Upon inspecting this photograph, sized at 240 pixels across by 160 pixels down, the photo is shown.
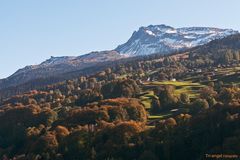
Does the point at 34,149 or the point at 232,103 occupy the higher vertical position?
the point at 232,103

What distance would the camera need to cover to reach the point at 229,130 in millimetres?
112062

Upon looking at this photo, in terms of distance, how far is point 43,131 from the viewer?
549 feet

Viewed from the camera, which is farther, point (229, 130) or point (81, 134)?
point (81, 134)

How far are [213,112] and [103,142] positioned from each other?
102 feet

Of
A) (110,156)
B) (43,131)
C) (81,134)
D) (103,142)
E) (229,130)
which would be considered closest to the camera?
(229,130)

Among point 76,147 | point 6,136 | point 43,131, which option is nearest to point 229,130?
point 76,147

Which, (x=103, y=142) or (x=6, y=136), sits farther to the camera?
(x=6, y=136)

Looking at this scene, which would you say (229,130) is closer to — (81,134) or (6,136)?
(81,134)

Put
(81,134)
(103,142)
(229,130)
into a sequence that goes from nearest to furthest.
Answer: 1. (229,130)
2. (103,142)
3. (81,134)

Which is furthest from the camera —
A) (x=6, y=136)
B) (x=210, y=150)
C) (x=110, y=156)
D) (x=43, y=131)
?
(x=6, y=136)

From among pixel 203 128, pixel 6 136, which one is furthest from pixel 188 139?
pixel 6 136

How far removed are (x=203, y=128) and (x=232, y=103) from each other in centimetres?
1574

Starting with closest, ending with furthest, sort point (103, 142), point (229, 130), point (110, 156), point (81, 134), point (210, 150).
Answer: point (210, 150), point (229, 130), point (110, 156), point (103, 142), point (81, 134)

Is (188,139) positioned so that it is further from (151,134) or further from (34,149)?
(34,149)
